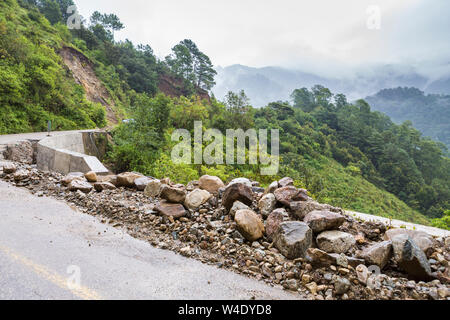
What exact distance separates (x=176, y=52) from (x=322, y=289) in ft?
178

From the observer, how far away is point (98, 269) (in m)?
2.23

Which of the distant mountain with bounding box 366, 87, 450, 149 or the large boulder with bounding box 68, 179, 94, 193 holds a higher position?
the distant mountain with bounding box 366, 87, 450, 149

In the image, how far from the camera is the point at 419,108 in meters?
151

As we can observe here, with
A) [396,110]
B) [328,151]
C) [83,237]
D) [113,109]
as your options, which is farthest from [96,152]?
[396,110]

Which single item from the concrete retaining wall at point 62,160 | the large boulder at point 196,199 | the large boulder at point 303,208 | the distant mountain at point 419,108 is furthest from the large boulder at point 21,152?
the distant mountain at point 419,108

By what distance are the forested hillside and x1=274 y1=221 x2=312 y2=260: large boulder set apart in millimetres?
6918

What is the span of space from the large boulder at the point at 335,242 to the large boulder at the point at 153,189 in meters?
2.87

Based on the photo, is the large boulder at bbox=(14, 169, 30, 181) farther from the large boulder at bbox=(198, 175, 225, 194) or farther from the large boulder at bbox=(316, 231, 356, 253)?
the large boulder at bbox=(316, 231, 356, 253)

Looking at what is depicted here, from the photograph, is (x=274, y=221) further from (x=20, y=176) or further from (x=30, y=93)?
(x=30, y=93)

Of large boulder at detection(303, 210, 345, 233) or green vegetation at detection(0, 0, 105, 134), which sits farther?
green vegetation at detection(0, 0, 105, 134)

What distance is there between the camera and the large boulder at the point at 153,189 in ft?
14.2

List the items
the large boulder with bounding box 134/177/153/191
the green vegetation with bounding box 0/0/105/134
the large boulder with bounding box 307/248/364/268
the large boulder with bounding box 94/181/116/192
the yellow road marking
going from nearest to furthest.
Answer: the yellow road marking → the large boulder with bounding box 307/248/364/268 → the large boulder with bounding box 94/181/116/192 → the large boulder with bounding box 134/177/153/191 → the green vegetation with bounding box 0/0/105/134

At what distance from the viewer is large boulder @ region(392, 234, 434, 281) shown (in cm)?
223

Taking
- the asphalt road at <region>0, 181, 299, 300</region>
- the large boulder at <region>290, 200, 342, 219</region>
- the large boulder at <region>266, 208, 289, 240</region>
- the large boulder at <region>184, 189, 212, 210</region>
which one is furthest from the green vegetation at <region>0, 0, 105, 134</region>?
the large boulder at <region>290, 200, 342, 219</region>
